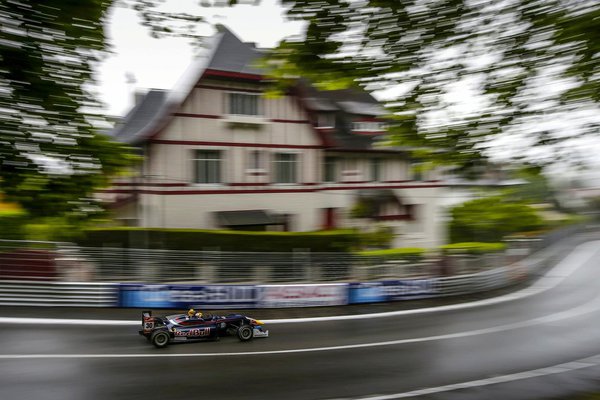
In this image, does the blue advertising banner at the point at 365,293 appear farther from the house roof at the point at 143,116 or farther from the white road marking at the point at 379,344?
the house roof at the point at 143,116

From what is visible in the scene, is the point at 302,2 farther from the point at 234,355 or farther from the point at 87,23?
the point at 234,355

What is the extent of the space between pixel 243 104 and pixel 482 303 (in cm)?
1418

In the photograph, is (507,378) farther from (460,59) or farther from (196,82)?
(196,82)

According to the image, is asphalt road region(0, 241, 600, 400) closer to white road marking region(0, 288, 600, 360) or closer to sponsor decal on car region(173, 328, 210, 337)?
white road marking region(0, 288, 600, 360)

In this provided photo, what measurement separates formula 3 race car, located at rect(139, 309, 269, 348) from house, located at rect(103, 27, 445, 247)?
8019mm

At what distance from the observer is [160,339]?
503 inches

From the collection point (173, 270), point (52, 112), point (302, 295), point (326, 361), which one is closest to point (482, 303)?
point (302, 295)

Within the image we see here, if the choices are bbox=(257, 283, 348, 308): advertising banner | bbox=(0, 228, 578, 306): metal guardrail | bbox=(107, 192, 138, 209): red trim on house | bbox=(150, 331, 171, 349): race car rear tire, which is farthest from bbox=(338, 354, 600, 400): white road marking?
bbox=(107, 192, 138, 209): red trim on house

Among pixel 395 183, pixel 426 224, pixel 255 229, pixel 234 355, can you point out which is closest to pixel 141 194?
pixel 255 229

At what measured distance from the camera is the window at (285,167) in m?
24.9

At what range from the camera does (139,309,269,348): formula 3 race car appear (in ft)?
41.9

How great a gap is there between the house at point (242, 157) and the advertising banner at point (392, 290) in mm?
6537

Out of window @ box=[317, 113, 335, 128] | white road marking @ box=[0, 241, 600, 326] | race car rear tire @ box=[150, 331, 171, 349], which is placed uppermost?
window @ box=[317, 113, 335, 128]

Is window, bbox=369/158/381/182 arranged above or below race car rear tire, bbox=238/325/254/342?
above
